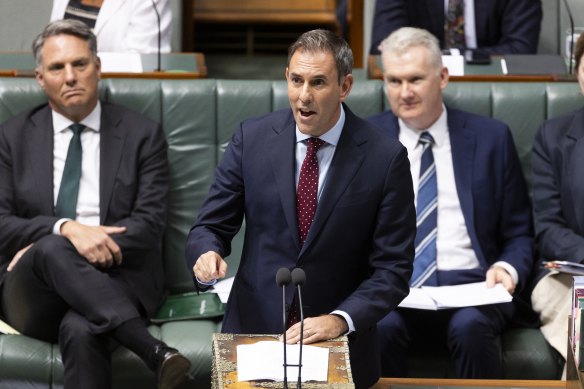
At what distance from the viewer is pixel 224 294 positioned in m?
3.48

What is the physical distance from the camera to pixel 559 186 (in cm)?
354

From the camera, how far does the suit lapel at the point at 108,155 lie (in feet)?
11.7

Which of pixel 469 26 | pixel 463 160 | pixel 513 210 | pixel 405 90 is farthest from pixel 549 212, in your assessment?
pixel 469 26

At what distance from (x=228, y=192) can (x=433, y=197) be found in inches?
35.9

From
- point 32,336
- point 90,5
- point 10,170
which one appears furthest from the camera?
point 90,5

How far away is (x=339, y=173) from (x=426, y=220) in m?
0.82

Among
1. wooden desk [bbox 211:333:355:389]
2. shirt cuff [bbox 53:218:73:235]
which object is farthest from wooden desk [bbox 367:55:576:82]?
wooden desk [bbox 211:333:355:389]

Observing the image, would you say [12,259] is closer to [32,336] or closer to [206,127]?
[32,336]

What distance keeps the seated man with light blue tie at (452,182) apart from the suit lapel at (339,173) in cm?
77

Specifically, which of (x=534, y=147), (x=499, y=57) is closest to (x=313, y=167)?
(x=534, y=147)

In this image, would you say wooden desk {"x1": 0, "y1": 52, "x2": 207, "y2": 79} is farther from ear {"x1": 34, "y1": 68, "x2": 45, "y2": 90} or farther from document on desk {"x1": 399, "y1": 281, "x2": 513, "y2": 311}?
document on desk {"x1": 399, "y1": 281, "x2": 513, "y2": 311}

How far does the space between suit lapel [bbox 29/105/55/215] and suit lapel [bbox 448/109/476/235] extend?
118 centimetres

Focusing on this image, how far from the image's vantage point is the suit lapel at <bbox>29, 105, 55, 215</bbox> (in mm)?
3535

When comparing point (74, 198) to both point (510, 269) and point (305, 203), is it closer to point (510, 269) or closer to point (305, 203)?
point (305, 203)
